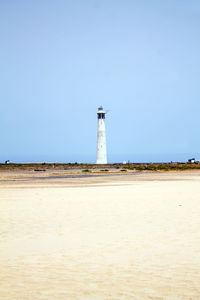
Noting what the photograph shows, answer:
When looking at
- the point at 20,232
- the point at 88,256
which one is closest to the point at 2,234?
the point at 20,232

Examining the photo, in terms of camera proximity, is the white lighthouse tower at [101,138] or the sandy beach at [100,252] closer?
the sandy beach at [100,252]

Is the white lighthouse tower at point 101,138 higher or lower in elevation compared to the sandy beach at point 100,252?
higher

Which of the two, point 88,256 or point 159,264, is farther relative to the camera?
point 88,256

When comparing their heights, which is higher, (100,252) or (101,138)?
(101,138)

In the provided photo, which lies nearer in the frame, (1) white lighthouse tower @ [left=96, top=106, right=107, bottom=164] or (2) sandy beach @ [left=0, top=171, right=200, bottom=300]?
(2) sandy beach @ [left=0, top=171, right=200, bottom=300]

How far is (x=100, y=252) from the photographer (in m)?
8.57

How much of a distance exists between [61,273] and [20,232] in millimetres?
3783

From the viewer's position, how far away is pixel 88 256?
825 cm

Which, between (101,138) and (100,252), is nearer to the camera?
(100,252)

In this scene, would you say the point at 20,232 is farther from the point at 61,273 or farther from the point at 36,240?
the point at 61,273

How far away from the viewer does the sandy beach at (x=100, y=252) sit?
628 cm

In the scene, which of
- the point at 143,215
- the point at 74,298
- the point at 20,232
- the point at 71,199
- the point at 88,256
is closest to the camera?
the point at 74,298

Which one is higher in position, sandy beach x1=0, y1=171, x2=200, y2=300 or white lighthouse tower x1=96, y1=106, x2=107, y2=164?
white lighthouse tower x1=96, y1=106, x2=107, y2=164

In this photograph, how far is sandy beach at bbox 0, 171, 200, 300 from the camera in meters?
6.28
